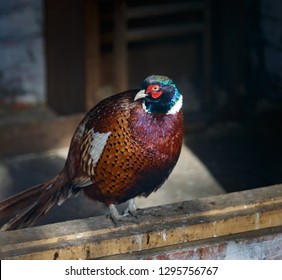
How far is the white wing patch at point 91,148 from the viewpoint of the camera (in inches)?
230

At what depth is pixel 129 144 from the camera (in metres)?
5.76

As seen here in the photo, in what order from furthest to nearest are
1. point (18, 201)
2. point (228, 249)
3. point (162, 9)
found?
point (162, 9), point (18, 201), point (228, 249)

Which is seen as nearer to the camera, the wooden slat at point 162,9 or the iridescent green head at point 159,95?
the iridescent green head at point 159,95

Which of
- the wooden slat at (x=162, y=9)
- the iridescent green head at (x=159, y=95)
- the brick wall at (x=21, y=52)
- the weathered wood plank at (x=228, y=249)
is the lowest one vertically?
the weathered wood plank at (x=228, y=249)

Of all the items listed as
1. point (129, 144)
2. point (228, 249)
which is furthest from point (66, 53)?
point (228, 249)

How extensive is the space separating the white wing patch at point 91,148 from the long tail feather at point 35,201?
0.26 metres

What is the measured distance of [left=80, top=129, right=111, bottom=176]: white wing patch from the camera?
5.83 metres

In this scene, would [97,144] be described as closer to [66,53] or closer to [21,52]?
[66,53]

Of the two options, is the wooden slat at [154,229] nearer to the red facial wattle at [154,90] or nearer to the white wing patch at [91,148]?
the white wing patch at [91,148]

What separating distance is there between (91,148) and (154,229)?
0.50 m

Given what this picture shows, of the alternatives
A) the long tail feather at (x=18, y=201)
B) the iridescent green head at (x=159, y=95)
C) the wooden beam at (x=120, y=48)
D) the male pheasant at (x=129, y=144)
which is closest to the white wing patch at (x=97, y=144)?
the male pheasant at (x=129, y=144)

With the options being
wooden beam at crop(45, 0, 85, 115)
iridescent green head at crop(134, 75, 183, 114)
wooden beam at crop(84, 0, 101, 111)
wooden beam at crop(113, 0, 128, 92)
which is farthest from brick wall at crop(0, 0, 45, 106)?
iridescent green head at crop(134, 75, 183, 114)
